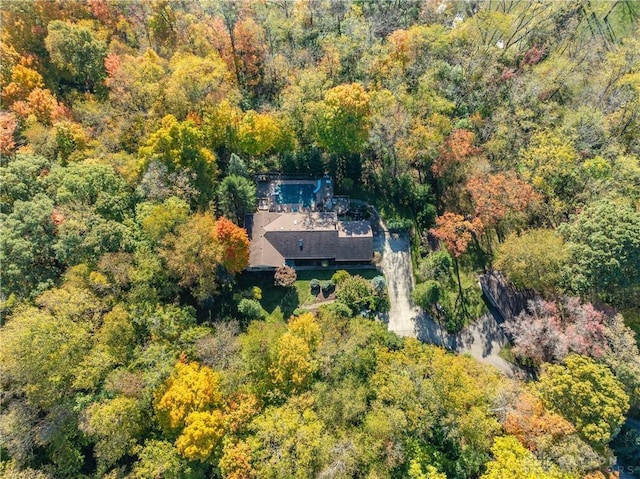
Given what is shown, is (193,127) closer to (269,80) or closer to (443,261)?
(269,80)

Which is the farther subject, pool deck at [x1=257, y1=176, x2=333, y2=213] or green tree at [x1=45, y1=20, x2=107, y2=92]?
pool deck at [x1=257, y1=176, x2=333, y2=213]

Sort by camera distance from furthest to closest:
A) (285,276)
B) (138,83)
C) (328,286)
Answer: (138,83) → (328,286) → (285,276)

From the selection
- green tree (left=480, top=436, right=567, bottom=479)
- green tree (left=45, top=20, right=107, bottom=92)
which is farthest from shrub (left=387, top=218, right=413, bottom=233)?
green tree (left=45, top=20, right=107, bottom=92)

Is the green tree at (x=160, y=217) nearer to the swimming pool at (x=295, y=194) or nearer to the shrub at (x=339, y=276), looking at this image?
the swimming pool at (x=295, y=194)

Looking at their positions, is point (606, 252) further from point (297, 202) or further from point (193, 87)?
point (193, 87)

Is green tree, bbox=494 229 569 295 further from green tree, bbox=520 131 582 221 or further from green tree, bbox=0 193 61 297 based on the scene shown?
green tree, bbox=0 193 61 297

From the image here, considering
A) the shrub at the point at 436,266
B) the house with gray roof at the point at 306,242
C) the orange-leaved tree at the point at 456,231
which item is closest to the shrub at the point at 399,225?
the house with gray roof at the point at 306,242

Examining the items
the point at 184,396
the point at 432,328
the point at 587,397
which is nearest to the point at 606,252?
the point at 587,397
